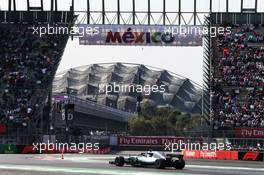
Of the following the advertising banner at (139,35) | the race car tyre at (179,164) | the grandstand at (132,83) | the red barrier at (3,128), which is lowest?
the grandstand at (132,83)

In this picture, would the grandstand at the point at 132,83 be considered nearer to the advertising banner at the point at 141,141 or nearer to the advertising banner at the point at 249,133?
the advertising banner at the point at 141,141

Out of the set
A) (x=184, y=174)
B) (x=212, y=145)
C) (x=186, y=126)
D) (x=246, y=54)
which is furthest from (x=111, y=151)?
(x=186, y=126)

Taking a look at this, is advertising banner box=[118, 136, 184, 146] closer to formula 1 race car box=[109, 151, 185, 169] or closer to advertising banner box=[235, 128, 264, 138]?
advertising banner box=[235, 128, 264, 138]

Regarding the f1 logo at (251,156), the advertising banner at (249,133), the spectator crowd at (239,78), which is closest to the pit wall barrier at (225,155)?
the f1 logo at (251,156)

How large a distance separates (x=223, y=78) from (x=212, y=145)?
1086cm

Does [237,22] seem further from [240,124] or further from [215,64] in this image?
[240,124]

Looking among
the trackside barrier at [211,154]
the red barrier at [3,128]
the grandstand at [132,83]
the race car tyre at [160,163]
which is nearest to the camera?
the race car tyre at [160,163]

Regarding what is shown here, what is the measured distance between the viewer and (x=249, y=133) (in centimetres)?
5784

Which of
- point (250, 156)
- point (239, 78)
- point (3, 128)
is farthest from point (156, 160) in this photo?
point (239, 78)

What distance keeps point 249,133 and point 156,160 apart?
88.6ft

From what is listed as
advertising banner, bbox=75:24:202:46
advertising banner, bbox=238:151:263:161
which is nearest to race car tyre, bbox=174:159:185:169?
advertising banner, bbox=238:151:263:161

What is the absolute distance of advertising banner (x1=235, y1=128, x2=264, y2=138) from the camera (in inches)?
2270

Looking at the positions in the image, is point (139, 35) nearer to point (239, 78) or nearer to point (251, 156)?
point (239, 78)

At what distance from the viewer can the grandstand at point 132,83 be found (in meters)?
142
